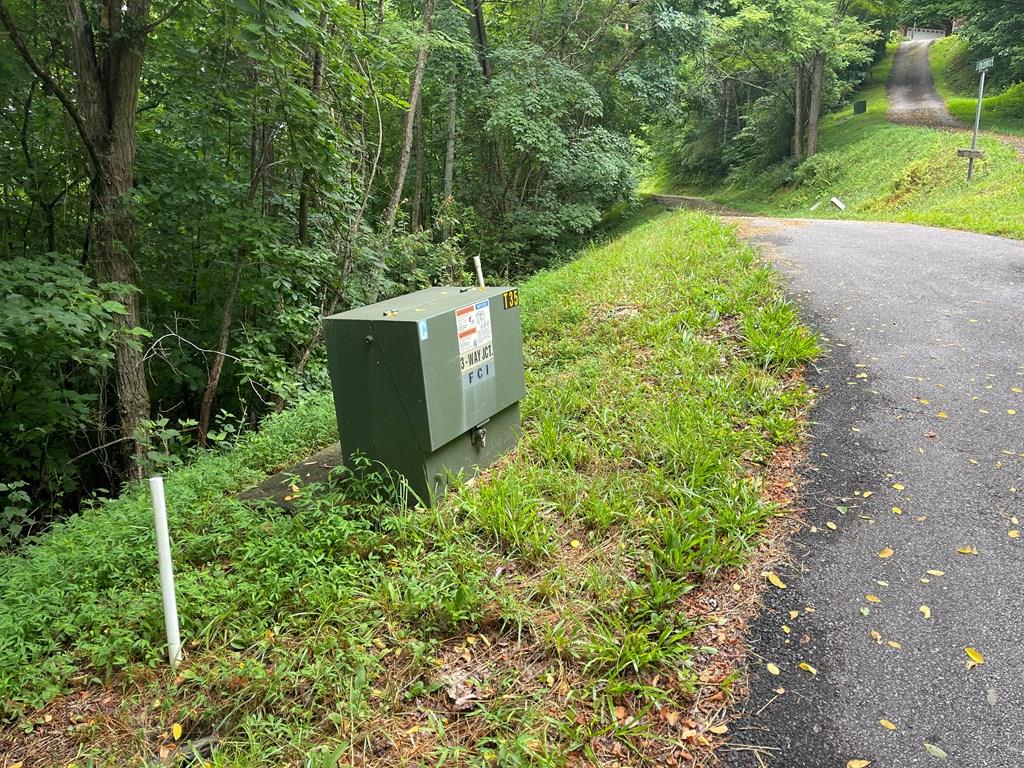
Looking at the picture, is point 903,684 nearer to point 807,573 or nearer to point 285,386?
point 807,573

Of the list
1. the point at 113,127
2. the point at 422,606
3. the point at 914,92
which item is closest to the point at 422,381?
the point at 422,606

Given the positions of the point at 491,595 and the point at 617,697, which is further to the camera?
the point at 491,595

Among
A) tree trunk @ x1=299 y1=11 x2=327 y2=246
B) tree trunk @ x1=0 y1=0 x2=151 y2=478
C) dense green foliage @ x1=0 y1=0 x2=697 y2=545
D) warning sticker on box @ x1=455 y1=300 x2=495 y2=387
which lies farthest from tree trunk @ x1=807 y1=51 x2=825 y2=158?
warning sticker on box @ x1=455 y1=300 x2=495 y2=387

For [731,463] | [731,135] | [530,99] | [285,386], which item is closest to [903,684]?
[731,463]

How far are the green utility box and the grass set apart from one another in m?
0.19

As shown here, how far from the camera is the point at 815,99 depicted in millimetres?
22875

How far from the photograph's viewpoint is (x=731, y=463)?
3521mm

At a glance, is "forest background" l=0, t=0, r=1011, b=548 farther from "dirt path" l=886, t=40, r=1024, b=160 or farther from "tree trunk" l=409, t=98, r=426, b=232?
"dirt path" l=886, t=40, r=1024, b=160

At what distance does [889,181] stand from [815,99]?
749 centimetres

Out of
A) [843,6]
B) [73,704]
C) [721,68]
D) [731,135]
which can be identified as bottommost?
[73,704]

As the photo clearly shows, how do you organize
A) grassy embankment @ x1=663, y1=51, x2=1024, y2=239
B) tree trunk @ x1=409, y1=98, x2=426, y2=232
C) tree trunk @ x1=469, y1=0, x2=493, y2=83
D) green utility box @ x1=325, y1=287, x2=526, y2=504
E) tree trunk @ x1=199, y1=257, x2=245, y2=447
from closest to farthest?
green utility box @ x1=325, y1=287, x2=526, y2=504 < tree trunk @ x1=199, y1=257, x2=245, y2=447 < grassy embankment @ x1=663, y1=51, x2=1024, y2=239 < tree trunk @ x1=409, y1=98, x2=426, y2=232 < tree trunk @ x1=469, y1=0, x2=493, y2=83

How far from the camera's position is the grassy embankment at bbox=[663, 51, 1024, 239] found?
37.8 ft

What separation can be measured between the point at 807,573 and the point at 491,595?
1424 mm

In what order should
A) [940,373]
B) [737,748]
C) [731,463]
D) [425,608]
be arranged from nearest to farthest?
1. [737,748]
2. [425,608]
3. [731,463]
4. [940,373]
